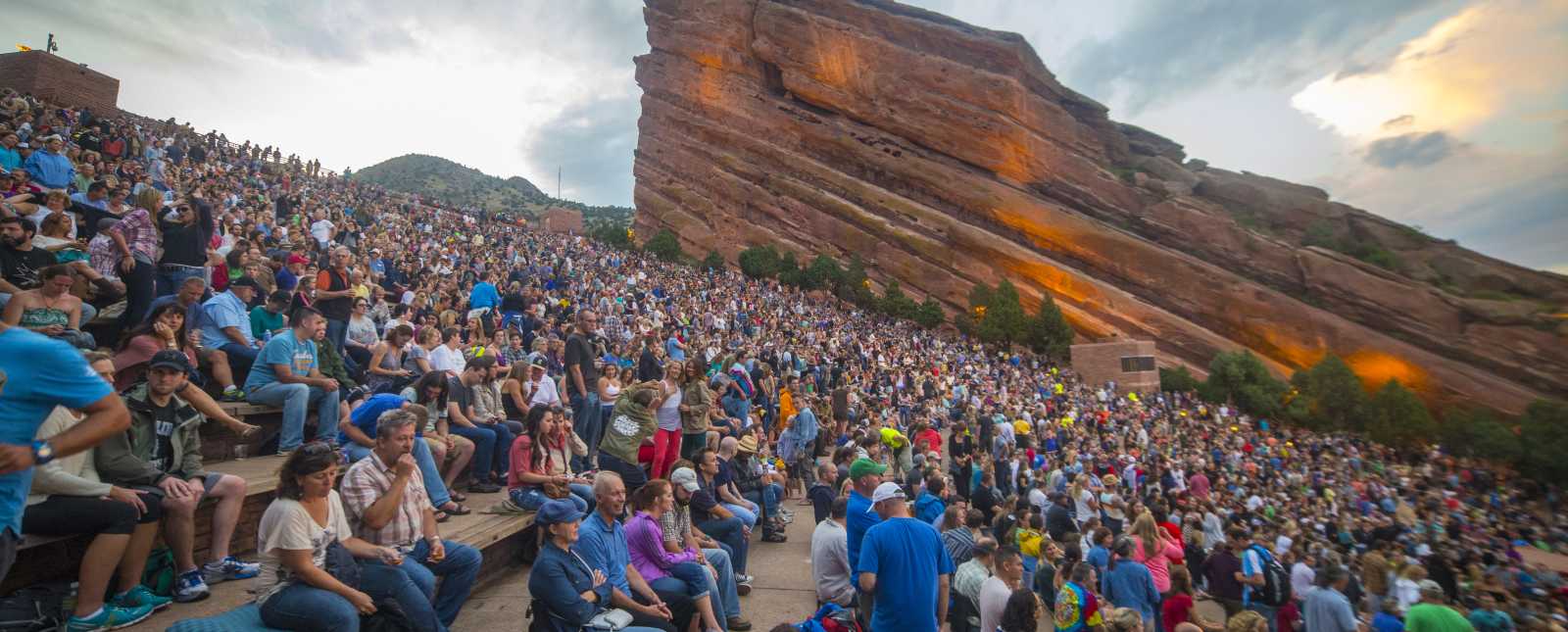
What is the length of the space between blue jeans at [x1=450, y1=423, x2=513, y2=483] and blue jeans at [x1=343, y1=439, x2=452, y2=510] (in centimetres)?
115

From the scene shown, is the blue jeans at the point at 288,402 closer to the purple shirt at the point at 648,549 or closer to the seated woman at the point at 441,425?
the seated woman at the point at 441,425

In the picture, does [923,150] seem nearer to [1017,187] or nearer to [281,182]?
[1017,187]

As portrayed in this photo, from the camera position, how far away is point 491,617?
4887mm

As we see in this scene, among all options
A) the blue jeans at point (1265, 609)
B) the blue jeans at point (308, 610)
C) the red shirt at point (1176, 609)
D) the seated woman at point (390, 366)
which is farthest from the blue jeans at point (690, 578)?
the blue jeans at point (1265, 609)

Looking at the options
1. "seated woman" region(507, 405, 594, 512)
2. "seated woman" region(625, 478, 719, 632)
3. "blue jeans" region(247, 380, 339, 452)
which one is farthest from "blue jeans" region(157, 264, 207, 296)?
"seated woman" region(625, 478, 719, 632)

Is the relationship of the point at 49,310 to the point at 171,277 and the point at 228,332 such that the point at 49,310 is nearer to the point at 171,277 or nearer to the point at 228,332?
the point at 228,332

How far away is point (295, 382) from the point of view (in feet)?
18.1

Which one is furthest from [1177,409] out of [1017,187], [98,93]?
[98,93]

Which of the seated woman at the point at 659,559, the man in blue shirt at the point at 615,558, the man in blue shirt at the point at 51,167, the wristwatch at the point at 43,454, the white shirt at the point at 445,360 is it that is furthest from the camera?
the man in blue shirt at the point at 51,167

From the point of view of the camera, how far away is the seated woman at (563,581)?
13.2 feet

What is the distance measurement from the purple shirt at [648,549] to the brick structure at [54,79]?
24.3m

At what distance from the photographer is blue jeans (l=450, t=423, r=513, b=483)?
21.4 ft

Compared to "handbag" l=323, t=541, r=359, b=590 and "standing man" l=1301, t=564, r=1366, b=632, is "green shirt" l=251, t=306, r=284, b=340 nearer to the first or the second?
"handbag" l=323, t=541, r=359, b=590

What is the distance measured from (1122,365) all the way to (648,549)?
40.5 m
